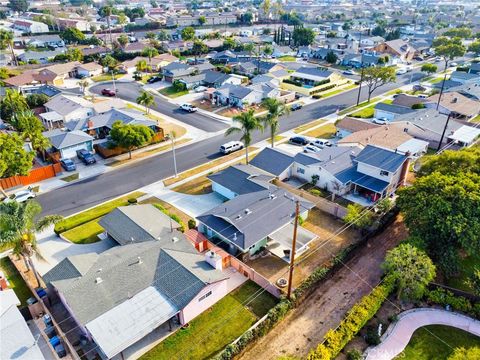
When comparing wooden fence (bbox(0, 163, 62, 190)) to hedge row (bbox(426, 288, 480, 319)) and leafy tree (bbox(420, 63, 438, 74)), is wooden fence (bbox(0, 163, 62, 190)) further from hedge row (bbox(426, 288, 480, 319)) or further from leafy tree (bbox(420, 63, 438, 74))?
leafy tree (bbox(420, 63, 438, 74))

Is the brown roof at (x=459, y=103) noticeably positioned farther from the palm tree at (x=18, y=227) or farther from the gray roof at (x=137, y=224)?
the palm tree at (x=18, y=227)

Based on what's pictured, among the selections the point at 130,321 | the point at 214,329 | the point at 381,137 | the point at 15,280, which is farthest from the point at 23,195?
the point at 381,137

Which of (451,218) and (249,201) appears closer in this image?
(451,218)

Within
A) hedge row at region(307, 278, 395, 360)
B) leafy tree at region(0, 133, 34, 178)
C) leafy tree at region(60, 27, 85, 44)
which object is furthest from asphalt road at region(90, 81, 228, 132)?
leafy tree at region(60, 27, 85, 44)

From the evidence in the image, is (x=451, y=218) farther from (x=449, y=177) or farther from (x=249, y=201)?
(x=249, y=201)

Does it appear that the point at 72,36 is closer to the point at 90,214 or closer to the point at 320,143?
the point at 320,143

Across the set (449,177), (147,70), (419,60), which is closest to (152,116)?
(147,70)
